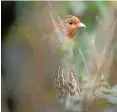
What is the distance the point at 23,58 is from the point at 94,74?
0.44 metres

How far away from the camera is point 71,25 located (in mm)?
1478

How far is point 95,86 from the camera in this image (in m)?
1.47

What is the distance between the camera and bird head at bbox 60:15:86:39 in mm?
1479

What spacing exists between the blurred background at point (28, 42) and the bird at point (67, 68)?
0.03 meters

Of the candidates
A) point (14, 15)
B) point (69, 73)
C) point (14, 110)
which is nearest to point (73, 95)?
point (69, 73)

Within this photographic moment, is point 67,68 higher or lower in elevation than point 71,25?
lower

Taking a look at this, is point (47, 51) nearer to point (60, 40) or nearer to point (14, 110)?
point (60, 40)

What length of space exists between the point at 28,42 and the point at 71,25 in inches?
11.0

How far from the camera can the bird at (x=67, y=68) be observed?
1477 millimetres

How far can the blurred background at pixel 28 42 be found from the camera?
1475 mm

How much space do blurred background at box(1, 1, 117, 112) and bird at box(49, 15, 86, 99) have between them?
30 mm

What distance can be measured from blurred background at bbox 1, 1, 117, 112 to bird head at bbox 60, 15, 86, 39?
26 mm

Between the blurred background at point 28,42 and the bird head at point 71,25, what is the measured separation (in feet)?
0.08

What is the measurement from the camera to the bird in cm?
148
